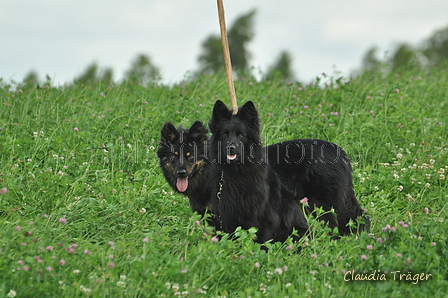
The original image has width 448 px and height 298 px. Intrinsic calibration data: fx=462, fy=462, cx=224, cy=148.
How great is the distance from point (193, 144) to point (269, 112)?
2.90 meters

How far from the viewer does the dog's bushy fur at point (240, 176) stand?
15.1 feet

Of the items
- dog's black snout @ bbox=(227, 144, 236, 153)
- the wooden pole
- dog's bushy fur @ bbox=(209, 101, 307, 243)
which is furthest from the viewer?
the wooden pole

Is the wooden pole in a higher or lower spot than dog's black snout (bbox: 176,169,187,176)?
higher

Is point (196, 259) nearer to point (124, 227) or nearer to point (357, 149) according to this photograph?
point (124, 227)

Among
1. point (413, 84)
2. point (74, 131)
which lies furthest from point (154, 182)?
point (413, 84)

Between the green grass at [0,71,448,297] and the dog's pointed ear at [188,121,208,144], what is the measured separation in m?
0.79

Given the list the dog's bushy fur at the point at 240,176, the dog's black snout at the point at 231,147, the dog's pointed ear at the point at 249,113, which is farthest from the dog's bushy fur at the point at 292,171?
the dog's black snout at the point at 231,147

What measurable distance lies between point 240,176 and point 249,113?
64 cm

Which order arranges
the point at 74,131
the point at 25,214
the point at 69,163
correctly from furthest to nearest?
the point at 74,131 < the point at 69,163 < the point at 25,214

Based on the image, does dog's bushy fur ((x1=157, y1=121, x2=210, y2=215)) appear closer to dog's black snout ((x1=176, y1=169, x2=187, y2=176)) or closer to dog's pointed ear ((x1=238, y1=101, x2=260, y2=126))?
dog's black snout ((x1=176, y1=169, x2=187, y2=176))

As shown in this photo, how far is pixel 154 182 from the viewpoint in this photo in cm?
579

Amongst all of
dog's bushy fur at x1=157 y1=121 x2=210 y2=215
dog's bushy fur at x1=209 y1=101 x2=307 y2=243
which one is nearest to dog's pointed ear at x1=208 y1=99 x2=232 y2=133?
dog's bushy fur at x1=209 y1=101 x2=307 y2=243

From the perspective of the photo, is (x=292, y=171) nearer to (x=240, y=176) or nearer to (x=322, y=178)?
(x=322, y=178)

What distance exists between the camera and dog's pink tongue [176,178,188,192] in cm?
507
